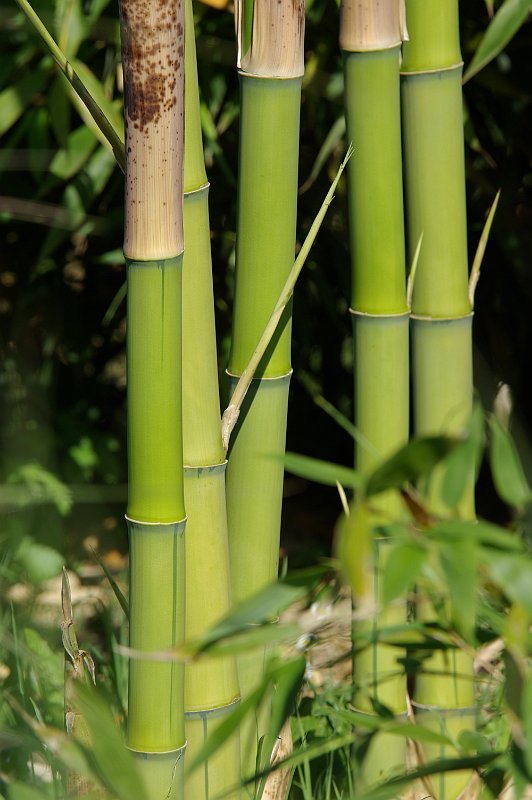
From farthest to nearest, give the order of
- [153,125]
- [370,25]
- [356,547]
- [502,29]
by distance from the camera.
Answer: [502,29], [370,25], [153,125], [356,547]

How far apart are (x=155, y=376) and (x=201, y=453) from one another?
9 cm

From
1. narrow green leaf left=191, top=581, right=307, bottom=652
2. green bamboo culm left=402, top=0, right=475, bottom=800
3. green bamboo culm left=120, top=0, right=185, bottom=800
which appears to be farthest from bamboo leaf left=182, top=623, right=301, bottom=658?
green bamboo culm left=402, top=0, right=475, bottom=800

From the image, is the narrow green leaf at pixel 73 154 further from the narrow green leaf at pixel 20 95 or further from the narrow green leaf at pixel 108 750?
the narrow green leaf at pixel 108 750

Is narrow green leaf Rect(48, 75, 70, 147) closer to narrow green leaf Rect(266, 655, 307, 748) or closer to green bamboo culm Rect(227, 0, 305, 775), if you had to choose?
green bamboo culm Rect(227, 0, 305, 775)

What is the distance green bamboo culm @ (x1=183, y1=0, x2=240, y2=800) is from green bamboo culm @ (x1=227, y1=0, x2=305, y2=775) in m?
0.03

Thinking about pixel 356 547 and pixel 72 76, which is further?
pixel 72 76

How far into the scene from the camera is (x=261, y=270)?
2.31 feet

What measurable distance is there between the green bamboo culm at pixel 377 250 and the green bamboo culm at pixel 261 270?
56mm

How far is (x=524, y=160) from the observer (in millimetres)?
1695

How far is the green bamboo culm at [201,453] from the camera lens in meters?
0.68

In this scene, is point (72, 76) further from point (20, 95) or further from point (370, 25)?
point (20, 95)

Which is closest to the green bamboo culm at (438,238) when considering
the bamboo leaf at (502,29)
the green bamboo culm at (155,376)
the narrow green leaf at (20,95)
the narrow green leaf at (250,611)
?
the bamboo leaf at (502,29)

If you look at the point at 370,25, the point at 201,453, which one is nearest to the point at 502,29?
the point at 370,25

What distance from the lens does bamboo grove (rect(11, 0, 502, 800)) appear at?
612mm
